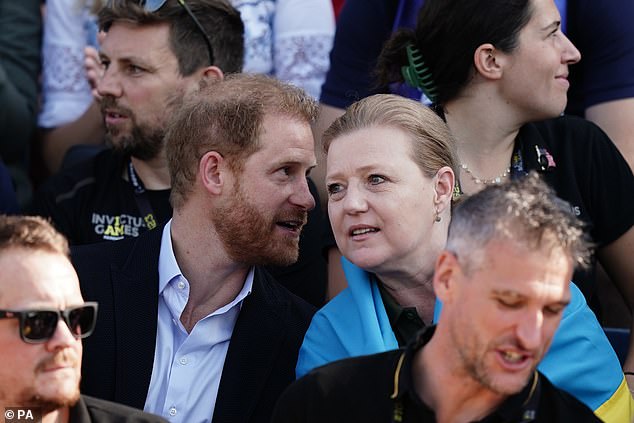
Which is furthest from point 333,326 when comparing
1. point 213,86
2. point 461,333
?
point 213,86

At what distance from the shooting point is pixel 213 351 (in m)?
3.66

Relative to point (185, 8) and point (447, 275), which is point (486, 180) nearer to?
point (447, 275)

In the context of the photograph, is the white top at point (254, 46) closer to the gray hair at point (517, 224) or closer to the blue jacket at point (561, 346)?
the blue jacket at point (561, 346)

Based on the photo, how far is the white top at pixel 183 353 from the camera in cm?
354

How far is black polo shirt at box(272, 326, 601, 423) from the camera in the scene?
2.63 meters

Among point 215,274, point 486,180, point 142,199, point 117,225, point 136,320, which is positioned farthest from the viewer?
point 142,199

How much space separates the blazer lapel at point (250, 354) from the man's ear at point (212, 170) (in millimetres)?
343

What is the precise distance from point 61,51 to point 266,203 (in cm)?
196

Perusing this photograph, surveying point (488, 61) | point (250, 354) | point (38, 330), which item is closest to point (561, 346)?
point (250, 354)

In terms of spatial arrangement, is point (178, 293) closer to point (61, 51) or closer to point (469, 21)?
point (469, 21)

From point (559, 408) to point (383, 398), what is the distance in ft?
Result: 1.36

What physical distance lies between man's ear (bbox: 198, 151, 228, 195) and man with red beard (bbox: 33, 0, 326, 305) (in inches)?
26.3

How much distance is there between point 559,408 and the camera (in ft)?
8.78

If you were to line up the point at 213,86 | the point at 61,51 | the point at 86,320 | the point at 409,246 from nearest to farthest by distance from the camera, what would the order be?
1. the point at 86,320
2. the point at 409,246
3. the point at 213,86
4. the point at 61,51
